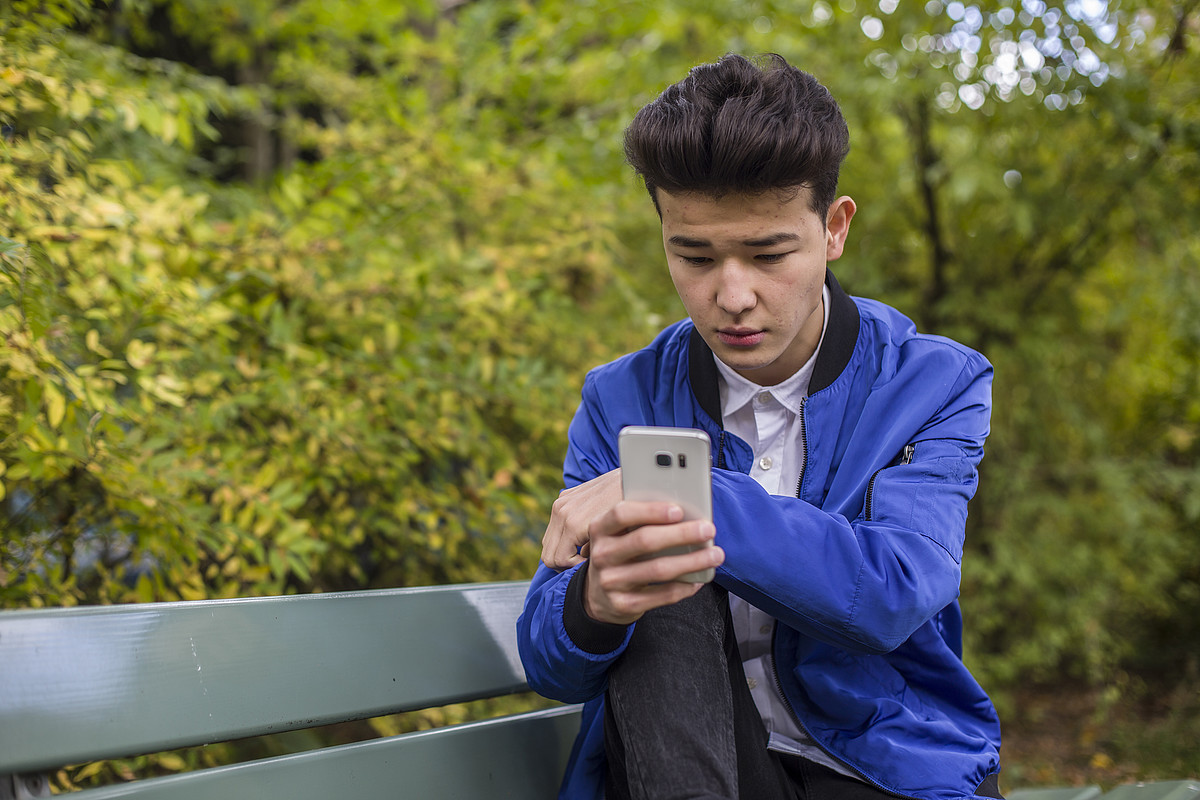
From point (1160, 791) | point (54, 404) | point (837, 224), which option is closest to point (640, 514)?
point (837, 224)

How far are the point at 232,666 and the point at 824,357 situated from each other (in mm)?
1234

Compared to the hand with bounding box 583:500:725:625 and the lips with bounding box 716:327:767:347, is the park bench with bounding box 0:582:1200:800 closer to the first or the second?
the hand with bounding box 583:500:725:625

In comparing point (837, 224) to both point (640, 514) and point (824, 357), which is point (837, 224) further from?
point (640, 514)

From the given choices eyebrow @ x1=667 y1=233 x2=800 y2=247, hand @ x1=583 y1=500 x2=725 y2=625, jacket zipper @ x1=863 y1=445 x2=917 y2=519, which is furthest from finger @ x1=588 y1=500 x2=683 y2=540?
eyebrow @ x1=667 y1=233 x2=800 y2=247

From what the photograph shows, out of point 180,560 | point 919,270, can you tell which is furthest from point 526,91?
point 180,560

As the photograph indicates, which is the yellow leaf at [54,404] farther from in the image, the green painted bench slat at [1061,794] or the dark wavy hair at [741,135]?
the green painted bench slat at [1061,794]

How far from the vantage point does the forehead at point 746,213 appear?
1677 mm

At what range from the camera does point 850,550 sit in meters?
1.46

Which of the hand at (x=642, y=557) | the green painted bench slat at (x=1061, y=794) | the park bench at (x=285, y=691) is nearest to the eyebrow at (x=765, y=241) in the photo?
the hand at (x=642, y=557)

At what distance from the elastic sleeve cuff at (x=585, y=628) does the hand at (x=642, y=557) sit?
2.1 inches

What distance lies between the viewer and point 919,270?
4.84m

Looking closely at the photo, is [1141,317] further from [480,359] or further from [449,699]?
[449,699]

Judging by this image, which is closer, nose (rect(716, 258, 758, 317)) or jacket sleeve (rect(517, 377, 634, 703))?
jacket sleeve (rect(517, 377, 634, 703))

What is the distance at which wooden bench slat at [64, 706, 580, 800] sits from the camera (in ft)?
4.71
